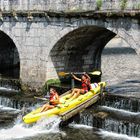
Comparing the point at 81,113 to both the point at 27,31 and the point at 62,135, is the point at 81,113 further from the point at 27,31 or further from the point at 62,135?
the point at 27,31

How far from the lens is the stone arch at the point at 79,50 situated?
21.8m

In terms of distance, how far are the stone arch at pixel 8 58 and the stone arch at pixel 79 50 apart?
18.9 ft

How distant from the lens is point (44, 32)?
864 inches

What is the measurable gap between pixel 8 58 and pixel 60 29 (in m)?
10.6

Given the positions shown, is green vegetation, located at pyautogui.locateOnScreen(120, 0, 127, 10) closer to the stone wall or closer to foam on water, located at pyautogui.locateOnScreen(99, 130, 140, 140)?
the stone wall

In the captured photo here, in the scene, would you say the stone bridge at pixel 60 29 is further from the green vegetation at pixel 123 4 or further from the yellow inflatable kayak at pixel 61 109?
the yellow inflatable kayak at pixel 61 109

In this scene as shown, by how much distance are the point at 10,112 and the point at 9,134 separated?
10.7 feet

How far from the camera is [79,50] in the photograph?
80.5ft

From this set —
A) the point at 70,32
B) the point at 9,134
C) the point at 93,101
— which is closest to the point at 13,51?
the point at 70,32

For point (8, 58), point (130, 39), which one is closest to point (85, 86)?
point (130, 39)

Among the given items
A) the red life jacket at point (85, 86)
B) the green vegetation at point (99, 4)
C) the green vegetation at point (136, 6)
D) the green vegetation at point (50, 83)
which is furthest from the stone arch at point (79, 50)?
the green vegetation at point (136, 6)

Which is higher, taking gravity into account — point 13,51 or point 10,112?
point 13,51

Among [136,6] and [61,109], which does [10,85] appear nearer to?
[61,109]

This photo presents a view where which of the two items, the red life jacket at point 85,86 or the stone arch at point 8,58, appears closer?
the red life jacket at point 85,86
